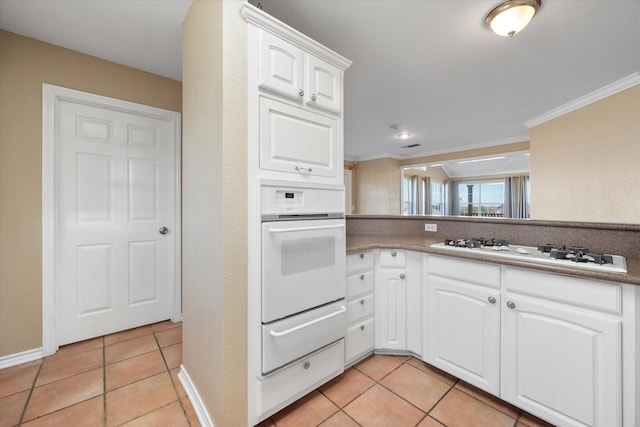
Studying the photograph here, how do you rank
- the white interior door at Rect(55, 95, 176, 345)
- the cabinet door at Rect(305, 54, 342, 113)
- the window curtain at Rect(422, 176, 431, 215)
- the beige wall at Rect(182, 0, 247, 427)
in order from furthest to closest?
the window curtain at Rect(422, 176, 431, 215) → the white interior door at Rect(55, 95, 176, 345) → the cabinet door at Rect(305, 54, 342, 113) → the beige wall at Rect(182, 0, 247, 427)

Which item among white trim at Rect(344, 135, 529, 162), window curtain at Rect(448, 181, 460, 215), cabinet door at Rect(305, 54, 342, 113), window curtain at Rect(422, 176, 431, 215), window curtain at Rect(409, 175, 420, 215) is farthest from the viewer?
window curtain at Rect(448, 181, 460, 215)

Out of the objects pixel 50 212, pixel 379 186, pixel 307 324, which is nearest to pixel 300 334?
pixel 307 324

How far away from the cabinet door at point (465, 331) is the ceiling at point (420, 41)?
5.68ft

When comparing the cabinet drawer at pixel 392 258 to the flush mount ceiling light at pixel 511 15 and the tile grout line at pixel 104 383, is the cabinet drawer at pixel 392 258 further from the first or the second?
the tile grout line at pixel 104 383

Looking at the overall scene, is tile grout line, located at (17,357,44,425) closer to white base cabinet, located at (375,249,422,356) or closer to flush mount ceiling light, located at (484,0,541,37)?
white base cabinet, located at (375,249,422,356)

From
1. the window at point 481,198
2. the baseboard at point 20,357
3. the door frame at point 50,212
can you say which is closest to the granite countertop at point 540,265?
the door frame at point 50,212

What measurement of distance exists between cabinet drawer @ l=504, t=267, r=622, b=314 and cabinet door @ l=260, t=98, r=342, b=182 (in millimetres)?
1134

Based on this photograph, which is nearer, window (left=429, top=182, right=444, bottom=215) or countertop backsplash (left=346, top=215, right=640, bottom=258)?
countertop backsplash (left=346, top=215, right=640, bottom=258)

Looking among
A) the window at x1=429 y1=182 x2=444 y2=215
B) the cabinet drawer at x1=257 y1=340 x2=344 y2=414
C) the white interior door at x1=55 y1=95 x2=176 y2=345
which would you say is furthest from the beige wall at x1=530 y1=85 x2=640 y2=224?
the window at x1=429 y1=182 x2=444 y2=215

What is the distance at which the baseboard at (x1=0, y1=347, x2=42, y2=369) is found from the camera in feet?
5.78

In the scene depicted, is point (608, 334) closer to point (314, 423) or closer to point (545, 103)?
point (314, 423)

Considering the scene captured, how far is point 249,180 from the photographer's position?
1.21 metres

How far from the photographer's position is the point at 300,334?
53.3 inches

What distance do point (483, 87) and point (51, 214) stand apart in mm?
4044
